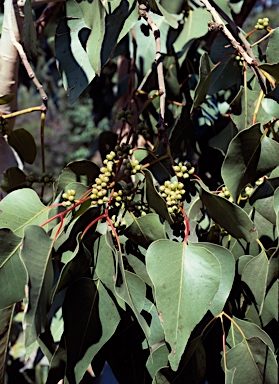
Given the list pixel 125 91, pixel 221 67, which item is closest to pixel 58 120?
pixel 125 91

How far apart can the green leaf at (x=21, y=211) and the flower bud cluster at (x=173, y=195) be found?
172 millimetres

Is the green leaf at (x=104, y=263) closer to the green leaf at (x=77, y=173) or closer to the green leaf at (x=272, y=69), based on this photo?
the green leaf at (x=77, y=173)

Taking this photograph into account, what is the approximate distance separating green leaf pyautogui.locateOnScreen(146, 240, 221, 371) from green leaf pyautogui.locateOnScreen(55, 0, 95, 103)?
0.29 metres

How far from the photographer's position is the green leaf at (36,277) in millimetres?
533

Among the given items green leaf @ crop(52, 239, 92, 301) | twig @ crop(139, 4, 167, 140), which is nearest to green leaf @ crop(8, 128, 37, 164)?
twig @ crop(139, 4, 167, 140)

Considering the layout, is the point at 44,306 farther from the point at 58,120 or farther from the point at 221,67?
the point at 58,120

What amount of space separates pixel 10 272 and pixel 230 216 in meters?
0.29

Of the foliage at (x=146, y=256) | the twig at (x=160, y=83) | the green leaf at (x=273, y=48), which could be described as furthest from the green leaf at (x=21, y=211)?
the green leaf at (x=273, y=48)

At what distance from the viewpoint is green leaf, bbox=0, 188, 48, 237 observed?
719 mm

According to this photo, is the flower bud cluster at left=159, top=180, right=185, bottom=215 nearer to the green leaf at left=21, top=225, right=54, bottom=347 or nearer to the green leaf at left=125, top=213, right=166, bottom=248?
the green leaf at left=125, top=213, right=166, bottom=248

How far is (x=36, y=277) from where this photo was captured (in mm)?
556

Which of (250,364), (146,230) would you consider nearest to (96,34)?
(146,230)

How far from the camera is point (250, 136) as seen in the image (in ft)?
2.30

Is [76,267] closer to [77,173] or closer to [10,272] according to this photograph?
[10,272]
